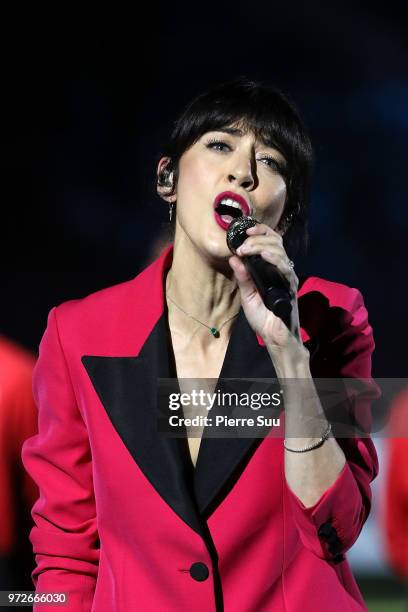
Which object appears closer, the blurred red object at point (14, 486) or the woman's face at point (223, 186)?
the woman's face at point (223, 186)

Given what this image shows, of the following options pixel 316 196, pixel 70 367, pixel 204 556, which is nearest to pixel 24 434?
pixel 70 367

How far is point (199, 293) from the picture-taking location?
70.7 inches

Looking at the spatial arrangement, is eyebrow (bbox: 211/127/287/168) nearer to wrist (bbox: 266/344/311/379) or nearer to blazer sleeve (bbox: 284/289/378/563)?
blazer sleeve (bbox: 284/289/378/563)

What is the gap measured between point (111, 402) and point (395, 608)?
1.92m

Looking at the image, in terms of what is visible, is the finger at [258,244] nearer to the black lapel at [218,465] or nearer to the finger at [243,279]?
the finger at [243,279]

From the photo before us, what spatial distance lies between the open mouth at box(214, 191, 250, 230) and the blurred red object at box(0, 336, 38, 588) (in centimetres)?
92

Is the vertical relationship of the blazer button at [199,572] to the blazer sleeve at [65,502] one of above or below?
below

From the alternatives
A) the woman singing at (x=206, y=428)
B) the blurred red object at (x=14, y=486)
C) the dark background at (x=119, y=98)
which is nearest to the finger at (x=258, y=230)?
the woman singing at (x=206, y=428)

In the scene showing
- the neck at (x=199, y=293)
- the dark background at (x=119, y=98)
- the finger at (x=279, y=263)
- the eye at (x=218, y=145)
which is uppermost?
the dark background at (x=119, y=98)

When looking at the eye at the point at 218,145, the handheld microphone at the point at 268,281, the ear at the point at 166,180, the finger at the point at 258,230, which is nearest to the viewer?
the handheld microphone at the point at 268,281

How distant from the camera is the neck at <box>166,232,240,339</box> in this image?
5.83 feet

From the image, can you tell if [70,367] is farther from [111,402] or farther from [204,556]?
[204,556]

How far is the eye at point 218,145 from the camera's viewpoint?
1733mm

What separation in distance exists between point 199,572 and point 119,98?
163cm
